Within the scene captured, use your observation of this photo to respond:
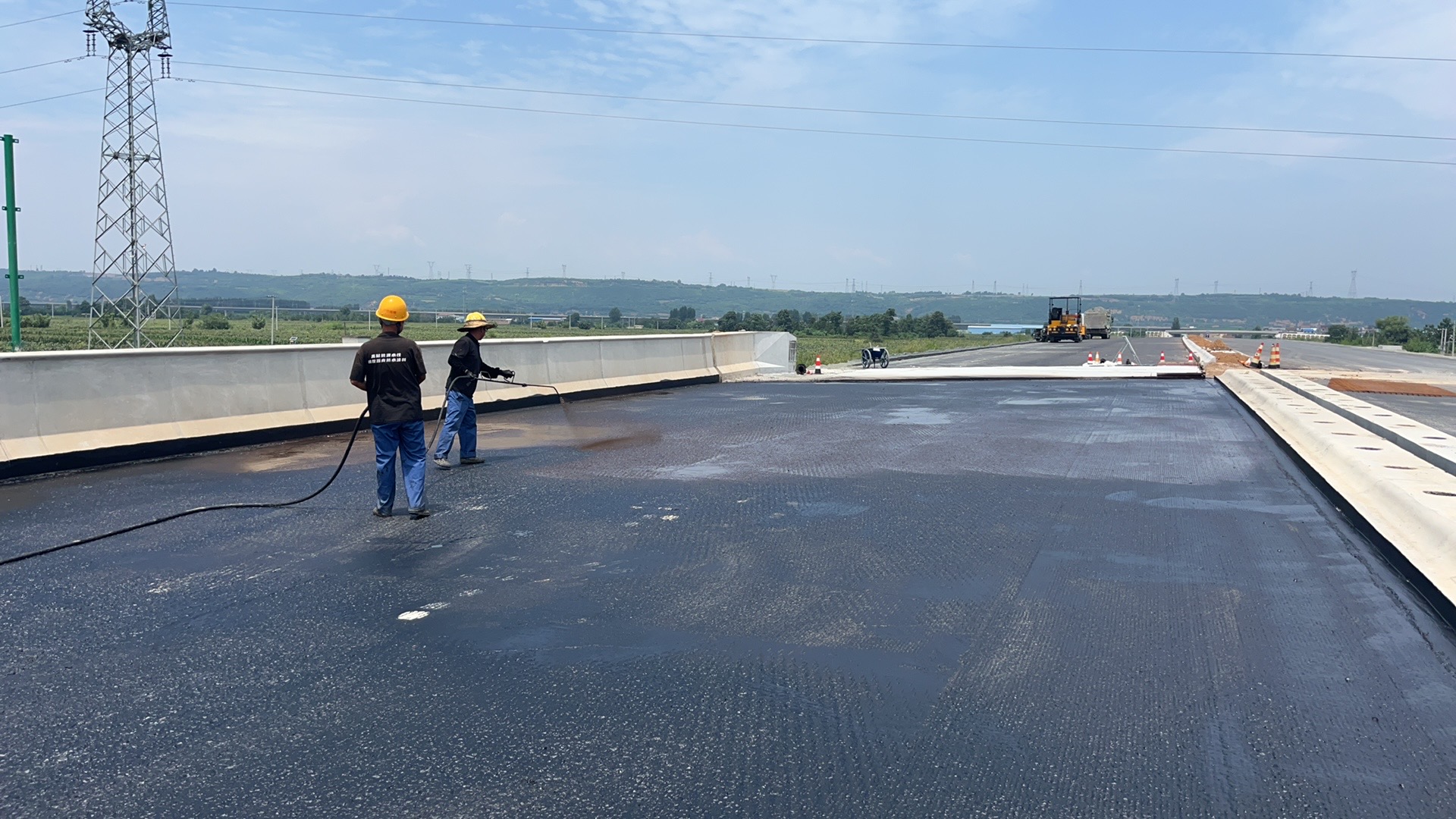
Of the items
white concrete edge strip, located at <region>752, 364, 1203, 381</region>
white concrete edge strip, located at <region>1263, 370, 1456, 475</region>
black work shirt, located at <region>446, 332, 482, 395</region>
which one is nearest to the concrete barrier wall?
black work shirt, located at <region>446, 332, 482, 395</region>

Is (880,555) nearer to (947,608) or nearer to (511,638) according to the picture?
(947,608)

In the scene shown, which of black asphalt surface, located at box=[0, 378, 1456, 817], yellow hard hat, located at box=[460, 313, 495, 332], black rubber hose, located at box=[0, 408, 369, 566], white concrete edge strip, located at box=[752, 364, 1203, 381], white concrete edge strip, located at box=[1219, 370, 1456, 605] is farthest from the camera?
white concrete edge strip, located at box=[752, 364, 1203, 381]

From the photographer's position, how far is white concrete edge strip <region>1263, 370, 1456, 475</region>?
10430 millimetres

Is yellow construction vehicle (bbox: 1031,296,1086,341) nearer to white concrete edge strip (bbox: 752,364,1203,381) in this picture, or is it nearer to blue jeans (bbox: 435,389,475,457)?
white concrete edge strip (bbox: 752,364,1203,381)

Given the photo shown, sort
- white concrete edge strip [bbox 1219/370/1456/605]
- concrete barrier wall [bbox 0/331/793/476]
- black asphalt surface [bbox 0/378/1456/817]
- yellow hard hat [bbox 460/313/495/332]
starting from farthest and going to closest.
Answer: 1. yellow hard hat [bbox 460/313/495/332]
2. concrete barrier wall [bbox 0/331/793/476]
3. white concrete edge strip [bbox 1219/370/1456/605]
4. black asphalt surface [bbox 0/378/1456/817]

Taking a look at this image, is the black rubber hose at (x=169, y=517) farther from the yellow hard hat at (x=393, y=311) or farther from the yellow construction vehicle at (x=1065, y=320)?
the yellow construction vehicle at (x=1065, y=320)

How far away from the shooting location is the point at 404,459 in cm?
906

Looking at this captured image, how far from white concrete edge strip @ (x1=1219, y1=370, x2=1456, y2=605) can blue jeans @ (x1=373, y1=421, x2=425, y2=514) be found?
715 cm

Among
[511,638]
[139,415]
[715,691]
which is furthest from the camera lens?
[139,415]

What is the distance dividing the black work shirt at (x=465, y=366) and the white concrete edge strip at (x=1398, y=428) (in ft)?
30.7

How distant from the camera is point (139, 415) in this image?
40.6ft

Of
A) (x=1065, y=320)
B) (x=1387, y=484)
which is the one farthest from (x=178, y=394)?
(x=1065, y=320)

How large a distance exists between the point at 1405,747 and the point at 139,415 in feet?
40.4

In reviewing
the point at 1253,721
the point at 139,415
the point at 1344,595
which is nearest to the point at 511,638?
the point at 1253,721
